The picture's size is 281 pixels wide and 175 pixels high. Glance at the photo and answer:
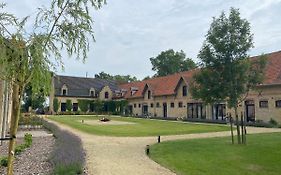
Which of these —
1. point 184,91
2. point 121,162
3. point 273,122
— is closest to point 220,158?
point 121,162

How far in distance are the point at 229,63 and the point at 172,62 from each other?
64879mm

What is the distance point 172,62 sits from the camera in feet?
262

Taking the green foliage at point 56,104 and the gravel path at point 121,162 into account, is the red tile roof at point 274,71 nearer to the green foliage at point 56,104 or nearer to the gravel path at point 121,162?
the gravel path at point 121,162

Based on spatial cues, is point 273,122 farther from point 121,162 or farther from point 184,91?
point 121,162

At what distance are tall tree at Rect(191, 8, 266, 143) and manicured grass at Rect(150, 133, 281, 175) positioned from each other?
2.74 meters

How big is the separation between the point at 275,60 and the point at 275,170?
27.0 m

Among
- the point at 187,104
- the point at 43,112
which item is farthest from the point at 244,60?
the point at 43,112

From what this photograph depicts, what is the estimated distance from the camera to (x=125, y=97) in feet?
201

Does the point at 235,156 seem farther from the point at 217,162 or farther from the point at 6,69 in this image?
the point at 6,69

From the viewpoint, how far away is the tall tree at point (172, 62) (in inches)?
3135

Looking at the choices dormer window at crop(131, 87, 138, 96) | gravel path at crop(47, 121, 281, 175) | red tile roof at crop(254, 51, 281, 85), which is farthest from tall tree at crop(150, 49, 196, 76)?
gravel path at crop(47, 121, 281, 175)

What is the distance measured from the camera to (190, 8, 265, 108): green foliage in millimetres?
15336

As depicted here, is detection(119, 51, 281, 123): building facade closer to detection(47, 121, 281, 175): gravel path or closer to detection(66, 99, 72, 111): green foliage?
detection(47, 121, 281, 175): gravel path

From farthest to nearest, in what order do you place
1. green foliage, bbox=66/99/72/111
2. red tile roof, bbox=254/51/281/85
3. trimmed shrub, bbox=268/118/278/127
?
green foliage, bbox=66/99/72/111 → red tile roof, bbox=254/51/281/85 → trimmed shrub, bbox=268/118/278/127
